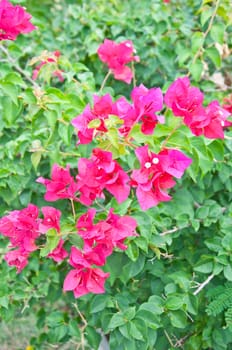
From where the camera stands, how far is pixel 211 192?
185 cm

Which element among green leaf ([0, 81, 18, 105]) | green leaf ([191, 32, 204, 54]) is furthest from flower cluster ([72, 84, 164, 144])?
green leaf ([191, 32, 204, 54])

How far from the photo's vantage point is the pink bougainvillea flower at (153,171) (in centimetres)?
121

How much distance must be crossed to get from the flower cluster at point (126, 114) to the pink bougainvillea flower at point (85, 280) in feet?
0.96

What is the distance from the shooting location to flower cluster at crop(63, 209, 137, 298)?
132 cm

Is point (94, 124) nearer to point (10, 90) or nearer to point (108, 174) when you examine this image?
point (108, 174)

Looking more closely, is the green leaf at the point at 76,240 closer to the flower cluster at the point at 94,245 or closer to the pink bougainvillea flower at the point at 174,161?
the flower cluster at the point at 94,245

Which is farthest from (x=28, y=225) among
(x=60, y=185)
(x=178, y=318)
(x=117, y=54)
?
(x=117, y=54)

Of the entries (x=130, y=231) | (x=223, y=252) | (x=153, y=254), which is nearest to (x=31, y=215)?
(x=130, y=231)

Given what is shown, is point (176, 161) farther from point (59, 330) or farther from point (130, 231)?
point (59, 330)

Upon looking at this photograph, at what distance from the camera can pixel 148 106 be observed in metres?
1.24

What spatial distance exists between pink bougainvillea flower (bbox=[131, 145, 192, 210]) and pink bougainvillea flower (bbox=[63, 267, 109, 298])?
25cm

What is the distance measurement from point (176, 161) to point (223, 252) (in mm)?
417

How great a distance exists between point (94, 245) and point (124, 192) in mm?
155

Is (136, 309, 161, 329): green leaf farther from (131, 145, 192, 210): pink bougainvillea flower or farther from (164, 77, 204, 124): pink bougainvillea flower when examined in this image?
(164, 77, 204, 124): pink bougainvillea flower
